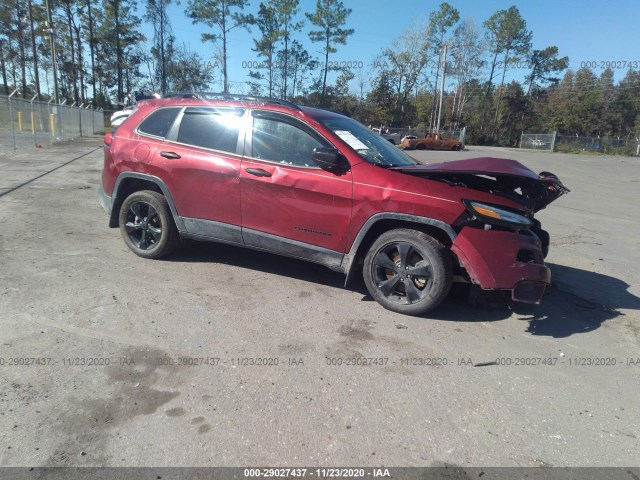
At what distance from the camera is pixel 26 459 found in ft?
7.40

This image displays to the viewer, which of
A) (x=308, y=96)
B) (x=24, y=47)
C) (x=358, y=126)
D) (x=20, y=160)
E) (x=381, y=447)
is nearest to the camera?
(x=381, y=447)

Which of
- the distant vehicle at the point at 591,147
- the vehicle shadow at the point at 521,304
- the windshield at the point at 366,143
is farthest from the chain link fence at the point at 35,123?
the distant vehicle at the point at 591,147

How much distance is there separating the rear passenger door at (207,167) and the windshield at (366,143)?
1.01 m

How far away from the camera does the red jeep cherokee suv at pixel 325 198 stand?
12.6ft

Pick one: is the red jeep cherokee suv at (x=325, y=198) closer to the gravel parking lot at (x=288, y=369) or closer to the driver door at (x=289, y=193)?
the driver door at (x=289, y=193)

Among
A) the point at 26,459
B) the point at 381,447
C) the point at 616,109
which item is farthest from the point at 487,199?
the point at 616,109

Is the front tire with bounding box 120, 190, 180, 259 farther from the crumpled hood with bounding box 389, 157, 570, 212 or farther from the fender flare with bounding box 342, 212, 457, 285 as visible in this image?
the crumpled hood with bounding box 389, 157, 570, 212

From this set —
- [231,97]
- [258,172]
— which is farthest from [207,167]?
[231,97]

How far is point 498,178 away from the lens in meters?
4.14

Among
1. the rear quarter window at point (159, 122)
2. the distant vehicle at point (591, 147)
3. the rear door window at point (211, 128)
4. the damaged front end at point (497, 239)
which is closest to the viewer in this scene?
the damaged front end at point (497, 239)

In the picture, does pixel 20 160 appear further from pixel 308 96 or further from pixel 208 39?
pixel 308 96

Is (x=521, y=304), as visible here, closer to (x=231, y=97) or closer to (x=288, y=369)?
(x=288, y=369)

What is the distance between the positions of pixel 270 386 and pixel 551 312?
9.82 feet

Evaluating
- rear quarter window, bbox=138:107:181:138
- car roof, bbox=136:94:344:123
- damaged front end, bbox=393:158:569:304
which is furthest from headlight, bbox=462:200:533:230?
rear quarter window, bbox=138:107:181:138
